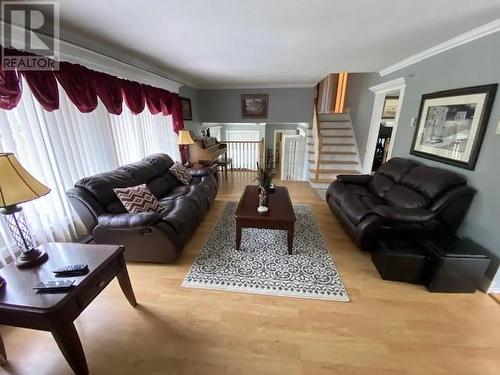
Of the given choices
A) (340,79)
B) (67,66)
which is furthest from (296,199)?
(340,79)

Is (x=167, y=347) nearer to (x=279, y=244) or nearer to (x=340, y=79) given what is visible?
(x=279, y=244)

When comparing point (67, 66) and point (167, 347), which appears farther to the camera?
point (67, 66)

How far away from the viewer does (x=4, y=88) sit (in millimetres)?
1594

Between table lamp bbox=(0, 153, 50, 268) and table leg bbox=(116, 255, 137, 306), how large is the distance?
477 millimetres

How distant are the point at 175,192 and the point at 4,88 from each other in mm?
1917

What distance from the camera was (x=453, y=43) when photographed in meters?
2.30

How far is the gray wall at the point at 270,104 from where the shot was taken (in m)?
5.49

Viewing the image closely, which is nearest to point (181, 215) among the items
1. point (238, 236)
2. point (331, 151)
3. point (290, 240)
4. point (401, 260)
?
point (238, 236)

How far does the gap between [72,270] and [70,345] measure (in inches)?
15.5

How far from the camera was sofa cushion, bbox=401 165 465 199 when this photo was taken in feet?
7.14

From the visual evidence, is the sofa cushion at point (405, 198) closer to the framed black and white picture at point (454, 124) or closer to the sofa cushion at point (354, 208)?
the sofa cushion at point (354, 208)

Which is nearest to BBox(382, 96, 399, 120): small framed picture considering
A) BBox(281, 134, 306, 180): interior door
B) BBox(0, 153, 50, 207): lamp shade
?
BBox(281, 134, 306, 180): interior door

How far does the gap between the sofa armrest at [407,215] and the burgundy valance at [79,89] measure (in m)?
3.29

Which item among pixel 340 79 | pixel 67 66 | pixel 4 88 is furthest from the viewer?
pixel 340 79
